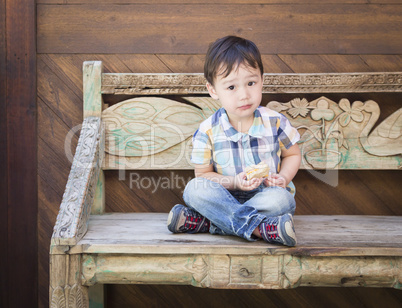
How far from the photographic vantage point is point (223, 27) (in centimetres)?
182

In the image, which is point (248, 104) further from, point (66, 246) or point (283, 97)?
point (66, 246)

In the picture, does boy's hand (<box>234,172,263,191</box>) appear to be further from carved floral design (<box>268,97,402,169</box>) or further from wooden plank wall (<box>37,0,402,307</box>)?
wooden plank wall (<box>37,0,402,307</box>)

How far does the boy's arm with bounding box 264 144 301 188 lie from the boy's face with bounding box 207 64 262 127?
0.23 m

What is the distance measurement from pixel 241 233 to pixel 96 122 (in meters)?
0.80

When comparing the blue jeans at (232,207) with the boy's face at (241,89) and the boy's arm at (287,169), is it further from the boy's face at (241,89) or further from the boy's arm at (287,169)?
the boy's face at (241,89)

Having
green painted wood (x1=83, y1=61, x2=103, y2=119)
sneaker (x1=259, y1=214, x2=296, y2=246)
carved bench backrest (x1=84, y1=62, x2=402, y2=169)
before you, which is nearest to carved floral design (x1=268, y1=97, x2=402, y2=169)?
carved bench backrest (x1=84, y1=62, x2=402, y2=169)

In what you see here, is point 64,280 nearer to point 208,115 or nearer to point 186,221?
point 186,221

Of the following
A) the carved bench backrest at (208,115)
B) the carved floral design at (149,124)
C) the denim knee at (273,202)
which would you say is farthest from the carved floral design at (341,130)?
the denim knee at (273,202)

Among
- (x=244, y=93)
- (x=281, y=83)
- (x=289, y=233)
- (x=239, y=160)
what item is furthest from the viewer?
(x=281, y=83)

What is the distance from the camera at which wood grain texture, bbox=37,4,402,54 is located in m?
1.82

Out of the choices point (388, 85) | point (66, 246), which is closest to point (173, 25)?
point (388, 85)

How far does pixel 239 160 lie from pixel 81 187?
0.55 m

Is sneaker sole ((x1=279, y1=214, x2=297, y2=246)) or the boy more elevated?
the boy

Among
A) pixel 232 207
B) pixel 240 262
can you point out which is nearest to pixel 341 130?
pixel 232 207
